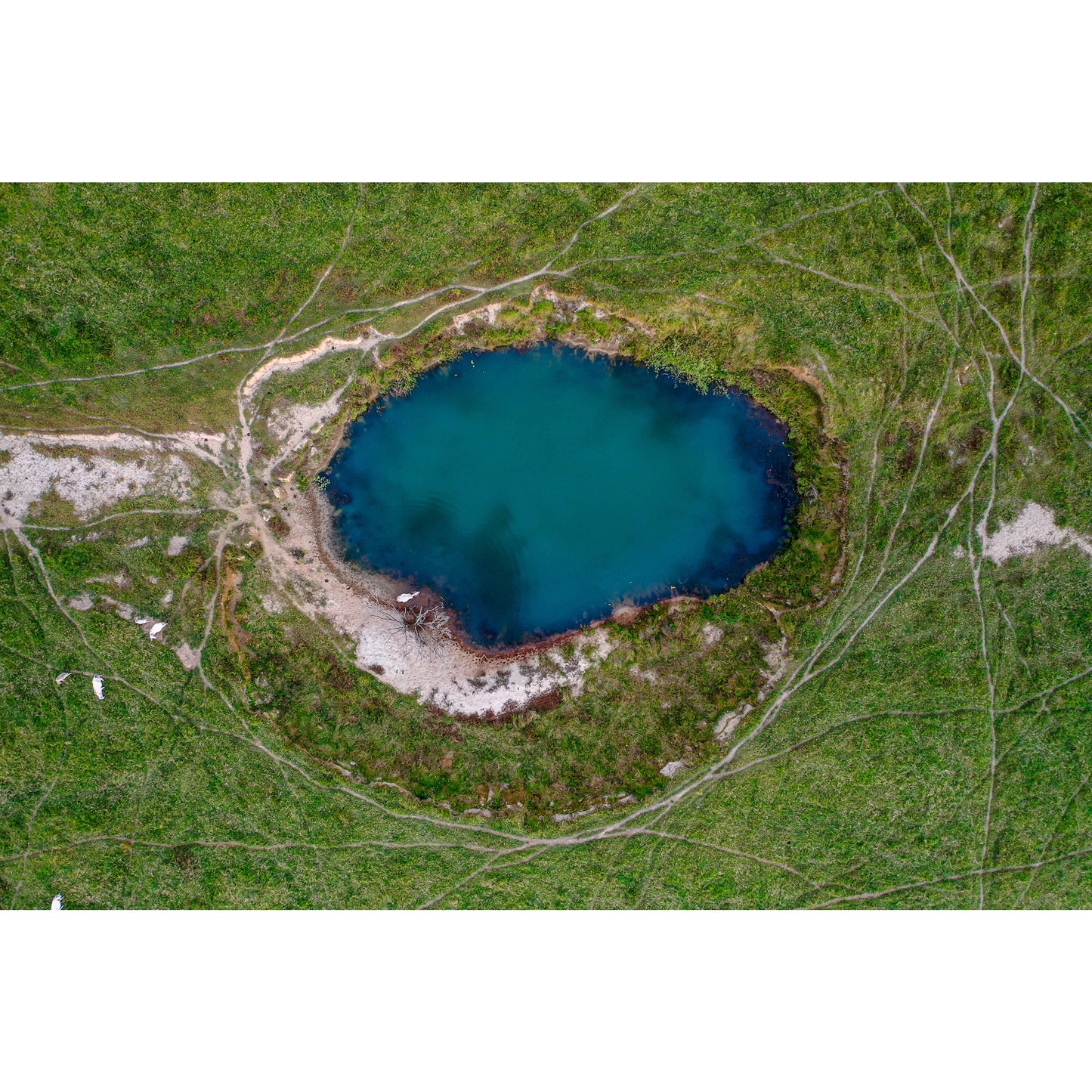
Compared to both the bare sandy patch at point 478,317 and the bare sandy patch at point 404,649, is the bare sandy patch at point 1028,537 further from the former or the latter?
the bare sandy patch at point 478,317

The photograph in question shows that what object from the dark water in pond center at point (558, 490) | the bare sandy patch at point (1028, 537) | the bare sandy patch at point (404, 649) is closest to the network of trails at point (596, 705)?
the bare sandy patch at point (1028, 537)

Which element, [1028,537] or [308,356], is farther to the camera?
[308,356]

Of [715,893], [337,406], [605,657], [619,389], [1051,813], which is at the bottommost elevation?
[715,893]

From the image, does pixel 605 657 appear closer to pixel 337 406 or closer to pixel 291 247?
pixel 337 406

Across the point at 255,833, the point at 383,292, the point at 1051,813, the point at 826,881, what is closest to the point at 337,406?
the point at 383,292

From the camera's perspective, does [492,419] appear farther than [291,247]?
Yes

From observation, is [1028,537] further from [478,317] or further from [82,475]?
[82,475]

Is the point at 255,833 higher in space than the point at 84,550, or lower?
lower

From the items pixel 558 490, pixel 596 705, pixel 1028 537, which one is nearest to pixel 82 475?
pixel 558 490
